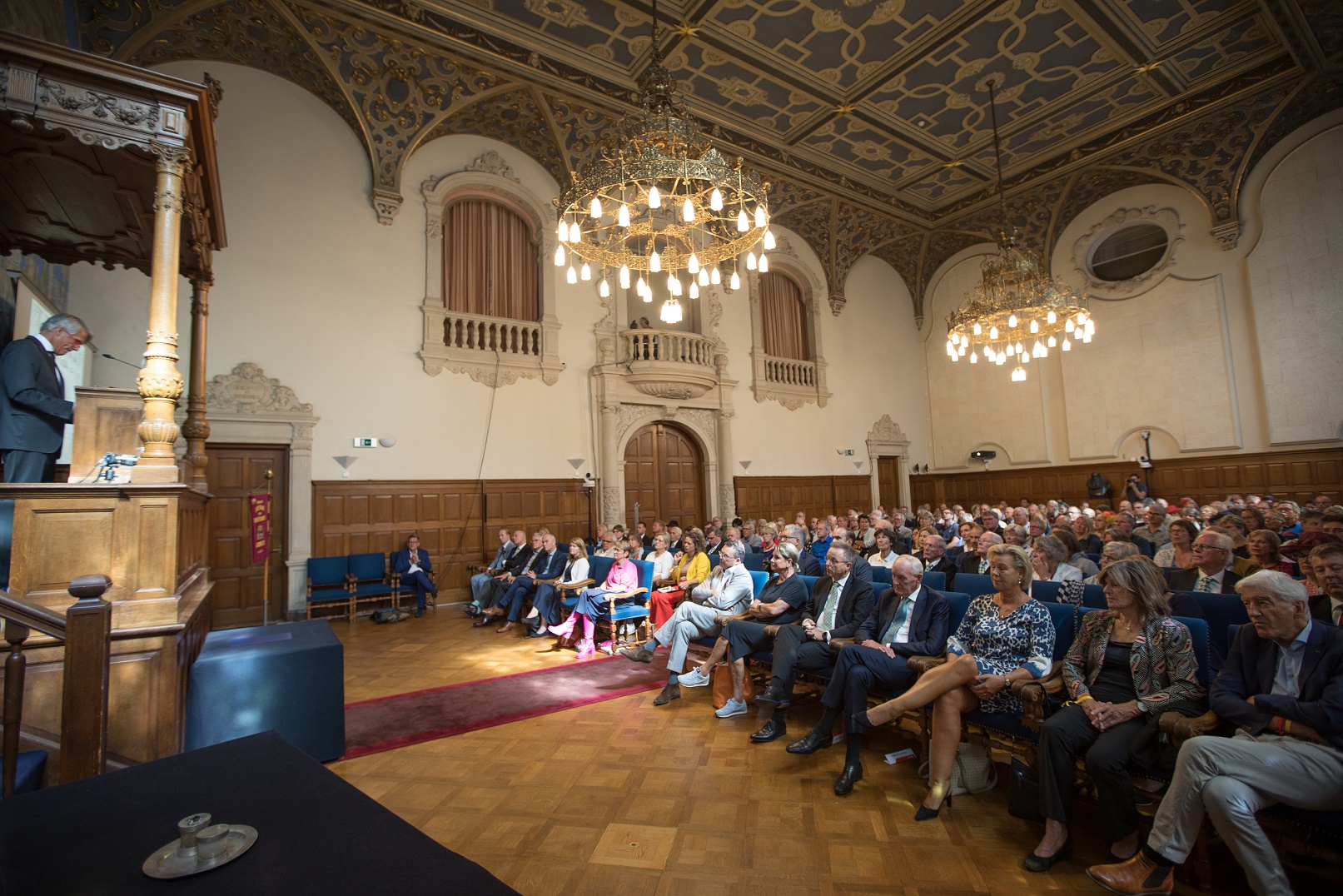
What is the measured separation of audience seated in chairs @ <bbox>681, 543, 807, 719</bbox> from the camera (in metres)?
4.02

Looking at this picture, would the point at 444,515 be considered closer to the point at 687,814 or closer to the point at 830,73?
the point at 687,814

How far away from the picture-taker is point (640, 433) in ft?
34.8

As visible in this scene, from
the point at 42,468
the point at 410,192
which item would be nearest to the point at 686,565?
the point at 42,468

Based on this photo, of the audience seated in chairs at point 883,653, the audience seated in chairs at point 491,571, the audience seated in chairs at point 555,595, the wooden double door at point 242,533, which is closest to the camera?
the audience seated in chairs at point 883,653

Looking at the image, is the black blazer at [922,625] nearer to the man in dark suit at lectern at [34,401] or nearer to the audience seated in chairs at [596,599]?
the audience seated in chairs at [596,599]

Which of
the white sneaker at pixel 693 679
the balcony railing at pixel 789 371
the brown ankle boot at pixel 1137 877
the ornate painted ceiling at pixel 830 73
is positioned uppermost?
the ornate painted ceiling at pixel 830 73

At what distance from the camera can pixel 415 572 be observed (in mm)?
7832

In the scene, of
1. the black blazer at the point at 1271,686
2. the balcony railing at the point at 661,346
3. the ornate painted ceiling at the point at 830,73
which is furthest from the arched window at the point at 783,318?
the black blazer at the point at 1271,686

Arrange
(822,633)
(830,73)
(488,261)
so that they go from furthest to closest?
(488,261) → (830,73) → (822,633)

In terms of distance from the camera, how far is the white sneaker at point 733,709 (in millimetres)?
3938

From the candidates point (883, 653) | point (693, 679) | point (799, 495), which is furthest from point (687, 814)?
point (799, 495)

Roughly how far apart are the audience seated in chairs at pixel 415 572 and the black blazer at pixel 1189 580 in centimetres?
735

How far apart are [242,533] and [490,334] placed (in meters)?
4.05

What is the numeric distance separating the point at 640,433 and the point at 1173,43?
937 centimetres
